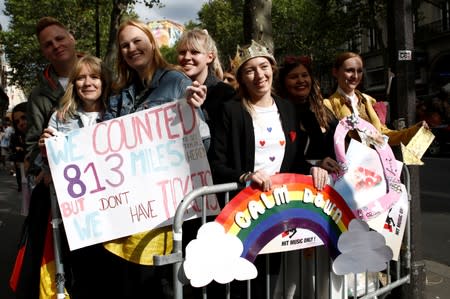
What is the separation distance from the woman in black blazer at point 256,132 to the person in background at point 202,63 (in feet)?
0.95

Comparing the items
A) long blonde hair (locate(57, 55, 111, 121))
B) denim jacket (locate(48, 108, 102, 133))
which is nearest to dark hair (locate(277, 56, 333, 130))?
long blonde hair (locate(57, 55, 111, 121))

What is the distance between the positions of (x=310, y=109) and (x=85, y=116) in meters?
1.54

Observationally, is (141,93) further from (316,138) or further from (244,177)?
(316,138)

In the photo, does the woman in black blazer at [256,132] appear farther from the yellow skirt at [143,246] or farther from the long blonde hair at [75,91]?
the long blonde hair at [75,91]

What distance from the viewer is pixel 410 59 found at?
4289 mm

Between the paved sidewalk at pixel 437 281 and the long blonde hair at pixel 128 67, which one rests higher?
the long blonde hair at pixel 128 67

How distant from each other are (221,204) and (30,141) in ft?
4.48

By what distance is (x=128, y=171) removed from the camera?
311cm

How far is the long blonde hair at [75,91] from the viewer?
3.35 m

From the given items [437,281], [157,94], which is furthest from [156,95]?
[437,281]

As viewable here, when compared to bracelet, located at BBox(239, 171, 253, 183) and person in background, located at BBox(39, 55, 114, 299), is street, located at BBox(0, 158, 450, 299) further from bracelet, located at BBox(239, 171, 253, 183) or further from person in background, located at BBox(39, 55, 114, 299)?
bracelet, located at BBox(239, 171, 253, 183)

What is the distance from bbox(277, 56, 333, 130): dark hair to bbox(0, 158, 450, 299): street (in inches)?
89.6

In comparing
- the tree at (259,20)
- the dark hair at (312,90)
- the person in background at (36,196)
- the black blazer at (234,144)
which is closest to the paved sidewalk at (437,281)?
the dark hair at (312,90)

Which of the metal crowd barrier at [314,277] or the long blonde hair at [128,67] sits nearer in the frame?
the metal crowd barrier at [314,277]
